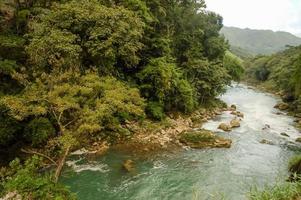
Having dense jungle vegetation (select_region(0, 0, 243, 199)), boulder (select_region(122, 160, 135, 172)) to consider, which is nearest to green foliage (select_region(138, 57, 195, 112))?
dense jungle vegetation (select_region(0, 0, 243, 199))

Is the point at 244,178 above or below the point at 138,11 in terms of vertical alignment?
below

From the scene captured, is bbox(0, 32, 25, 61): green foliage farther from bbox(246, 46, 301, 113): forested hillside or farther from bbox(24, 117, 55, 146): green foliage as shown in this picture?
bbox(246, 46, 301, 113): forested hillside

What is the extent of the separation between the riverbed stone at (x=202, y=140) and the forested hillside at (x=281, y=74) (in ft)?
42.2

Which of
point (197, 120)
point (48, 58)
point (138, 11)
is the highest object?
point (138, 11)

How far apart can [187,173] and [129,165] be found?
11.1 ft

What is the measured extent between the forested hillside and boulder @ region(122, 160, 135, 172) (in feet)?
68.2

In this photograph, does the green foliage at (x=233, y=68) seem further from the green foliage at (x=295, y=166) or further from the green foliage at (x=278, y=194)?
the green foliage at (x=278, y=194)

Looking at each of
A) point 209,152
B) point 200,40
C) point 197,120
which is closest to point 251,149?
point 209,152

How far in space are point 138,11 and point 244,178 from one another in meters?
16.4

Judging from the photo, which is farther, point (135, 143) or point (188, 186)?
point (135, 143)

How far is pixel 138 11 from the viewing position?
28.5m

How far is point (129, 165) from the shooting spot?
19.9m

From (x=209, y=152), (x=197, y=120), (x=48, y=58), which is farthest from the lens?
(x=197, y=120)

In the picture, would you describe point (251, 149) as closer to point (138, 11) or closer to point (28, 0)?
point (138, 11)
